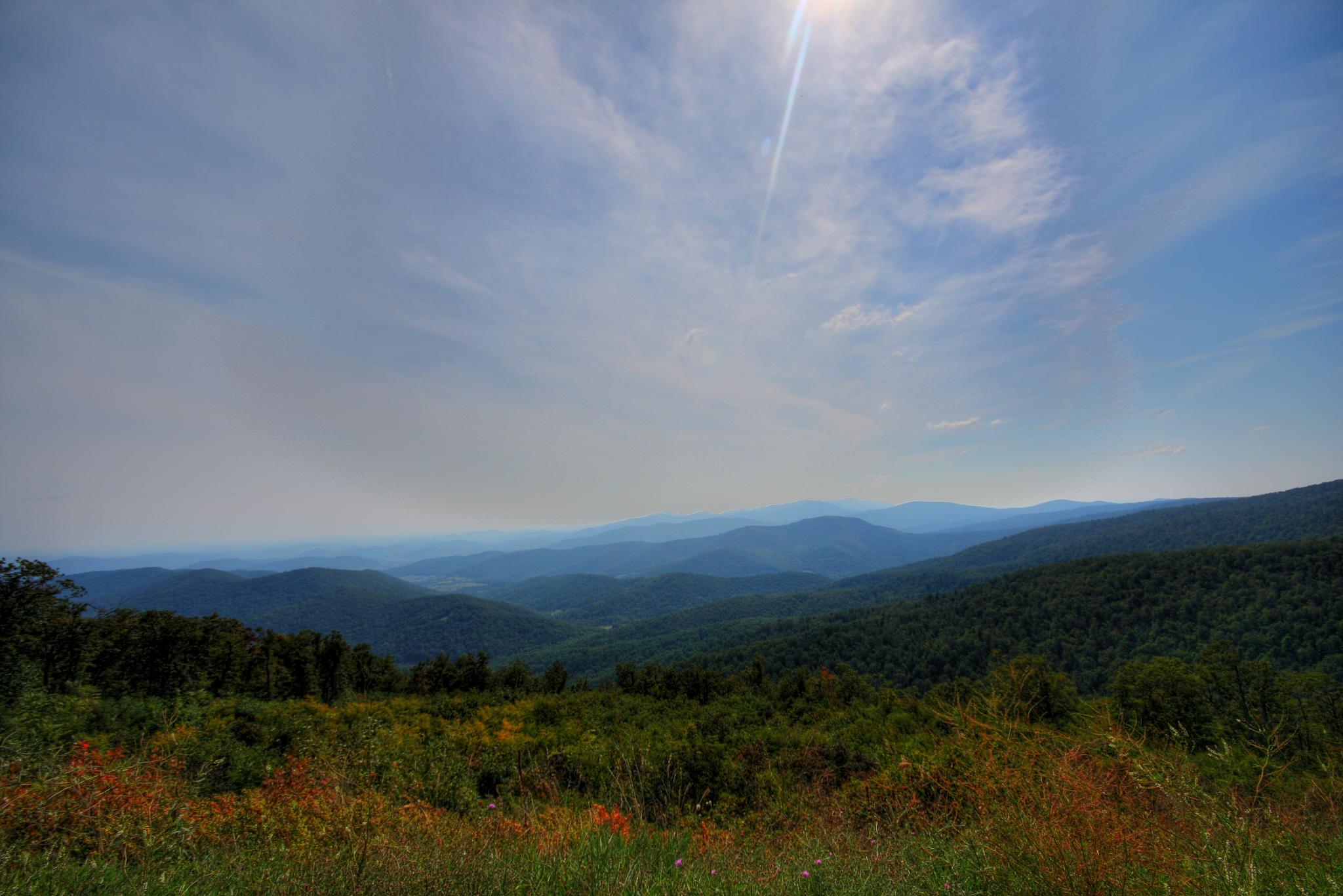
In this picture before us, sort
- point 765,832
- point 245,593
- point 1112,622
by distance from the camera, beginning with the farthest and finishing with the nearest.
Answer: point 245,593
point 1112,622
point 765,832

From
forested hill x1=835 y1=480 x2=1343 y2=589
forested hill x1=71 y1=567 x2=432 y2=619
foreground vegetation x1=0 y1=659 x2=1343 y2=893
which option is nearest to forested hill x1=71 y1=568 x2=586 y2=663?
forested hill x1=71 y1=567 x2=432 y2=619

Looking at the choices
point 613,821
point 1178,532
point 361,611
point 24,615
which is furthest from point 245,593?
point 1178,532

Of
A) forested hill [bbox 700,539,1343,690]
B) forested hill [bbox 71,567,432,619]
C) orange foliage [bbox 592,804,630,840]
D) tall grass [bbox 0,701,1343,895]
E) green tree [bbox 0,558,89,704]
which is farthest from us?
forested hill [bbox 71,567,432,619]

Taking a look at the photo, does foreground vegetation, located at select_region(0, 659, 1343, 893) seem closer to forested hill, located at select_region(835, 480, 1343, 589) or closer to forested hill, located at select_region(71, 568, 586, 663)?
forested hill, located at select_region(71, 568, 586, 663)

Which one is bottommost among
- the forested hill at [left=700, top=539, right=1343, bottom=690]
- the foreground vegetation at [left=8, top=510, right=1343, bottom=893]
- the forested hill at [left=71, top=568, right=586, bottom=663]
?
the forested hill at [left=71, top=568, right=586, bottom=663]

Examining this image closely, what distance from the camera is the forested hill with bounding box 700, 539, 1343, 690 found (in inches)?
2180

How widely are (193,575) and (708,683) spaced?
263482 millimetres

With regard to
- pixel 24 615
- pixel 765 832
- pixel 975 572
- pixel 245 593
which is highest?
pixel 24 615

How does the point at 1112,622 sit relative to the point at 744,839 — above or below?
below

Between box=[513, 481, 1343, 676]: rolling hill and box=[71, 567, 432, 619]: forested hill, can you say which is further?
box=[71, 567, 432, 619]: forested hill

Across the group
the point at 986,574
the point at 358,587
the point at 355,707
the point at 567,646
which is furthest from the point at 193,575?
the point at 986,574

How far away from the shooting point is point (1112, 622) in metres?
66.1

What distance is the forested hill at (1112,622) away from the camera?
182 feet

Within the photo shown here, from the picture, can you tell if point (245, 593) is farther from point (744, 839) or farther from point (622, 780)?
point (744, 839)
